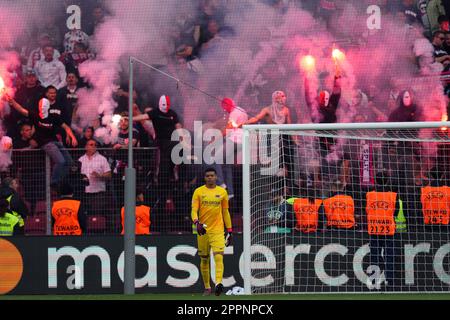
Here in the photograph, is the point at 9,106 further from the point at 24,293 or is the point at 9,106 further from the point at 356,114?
the point at 356,114

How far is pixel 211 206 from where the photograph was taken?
14703 millimetres

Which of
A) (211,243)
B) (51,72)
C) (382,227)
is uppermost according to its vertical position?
(51,72)

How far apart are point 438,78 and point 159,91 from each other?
523cm

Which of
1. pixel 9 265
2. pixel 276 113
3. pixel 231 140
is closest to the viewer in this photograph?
pixel 9 265

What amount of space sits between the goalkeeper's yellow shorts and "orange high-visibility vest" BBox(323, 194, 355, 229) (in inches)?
83.0

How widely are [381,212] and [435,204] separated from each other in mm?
891

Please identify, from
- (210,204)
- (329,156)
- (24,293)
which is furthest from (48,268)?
(329,156)

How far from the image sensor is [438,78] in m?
20.6

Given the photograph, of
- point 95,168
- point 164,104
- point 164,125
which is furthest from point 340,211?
point 164,104

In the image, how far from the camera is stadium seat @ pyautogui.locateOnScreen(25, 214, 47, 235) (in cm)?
1841

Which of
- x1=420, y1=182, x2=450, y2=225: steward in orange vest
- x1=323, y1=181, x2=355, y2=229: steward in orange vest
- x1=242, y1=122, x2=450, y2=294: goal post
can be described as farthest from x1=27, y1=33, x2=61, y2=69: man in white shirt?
x1=420, y1=182, x2=450, y2=225: steward in orange vest

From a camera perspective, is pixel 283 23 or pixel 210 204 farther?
pixel 283 23

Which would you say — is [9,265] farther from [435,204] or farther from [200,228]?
[435,204]
